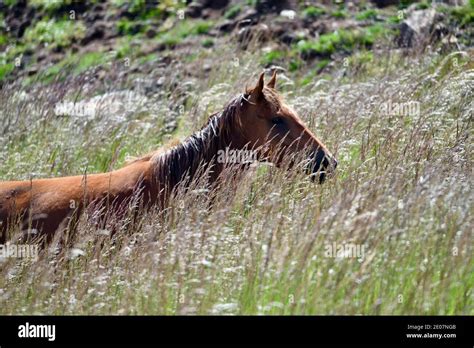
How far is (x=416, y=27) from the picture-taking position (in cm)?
1167

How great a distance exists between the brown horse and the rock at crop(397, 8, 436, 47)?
15.7 feet

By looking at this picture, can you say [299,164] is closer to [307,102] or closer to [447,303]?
[447,303]

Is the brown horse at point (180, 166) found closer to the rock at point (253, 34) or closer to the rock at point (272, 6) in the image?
the rock at point (253, 34)

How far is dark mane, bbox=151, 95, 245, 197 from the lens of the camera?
6.68 metres

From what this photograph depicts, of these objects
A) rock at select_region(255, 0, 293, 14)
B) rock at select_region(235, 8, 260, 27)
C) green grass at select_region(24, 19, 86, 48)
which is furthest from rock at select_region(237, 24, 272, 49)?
green grass at select_region(24, 19, 86, 48)

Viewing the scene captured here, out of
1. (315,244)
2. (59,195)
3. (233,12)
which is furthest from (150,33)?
(315,244)

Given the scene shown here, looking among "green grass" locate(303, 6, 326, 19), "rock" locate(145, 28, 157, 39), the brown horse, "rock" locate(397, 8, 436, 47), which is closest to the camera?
the brown horse

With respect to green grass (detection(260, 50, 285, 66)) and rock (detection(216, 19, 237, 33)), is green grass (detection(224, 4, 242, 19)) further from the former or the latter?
green grass (detection(260, 50, 285, 66))

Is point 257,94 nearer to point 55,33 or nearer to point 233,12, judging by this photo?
point 233,12

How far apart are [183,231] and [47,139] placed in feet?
14.8

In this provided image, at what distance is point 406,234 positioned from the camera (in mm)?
4973

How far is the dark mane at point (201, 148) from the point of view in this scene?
21.9ft

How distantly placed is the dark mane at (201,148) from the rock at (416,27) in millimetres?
4859

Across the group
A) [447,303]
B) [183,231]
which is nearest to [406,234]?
[447,303]
